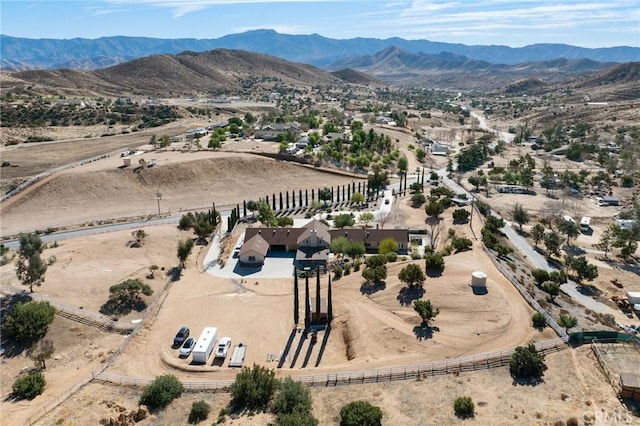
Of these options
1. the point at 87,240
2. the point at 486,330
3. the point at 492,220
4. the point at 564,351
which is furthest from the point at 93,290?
the point at 492,220

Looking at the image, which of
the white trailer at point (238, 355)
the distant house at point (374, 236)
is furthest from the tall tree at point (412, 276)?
the white trailer at point (238, 355)

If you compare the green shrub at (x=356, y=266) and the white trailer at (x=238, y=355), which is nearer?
the white trailer at (x=238, y=355)

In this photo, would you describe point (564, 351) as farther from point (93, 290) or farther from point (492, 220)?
point (93, 290)

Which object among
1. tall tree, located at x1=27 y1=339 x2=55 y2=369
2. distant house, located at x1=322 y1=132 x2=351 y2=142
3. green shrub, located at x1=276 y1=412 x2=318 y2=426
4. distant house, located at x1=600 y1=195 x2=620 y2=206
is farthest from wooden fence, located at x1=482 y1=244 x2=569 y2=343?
distant house, located at x1=322 y1=132 x2=351 y2=142

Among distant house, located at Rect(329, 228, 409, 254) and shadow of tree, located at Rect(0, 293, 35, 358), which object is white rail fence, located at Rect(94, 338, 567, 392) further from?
distant house, located at Rect(329, 228, 409, 254)

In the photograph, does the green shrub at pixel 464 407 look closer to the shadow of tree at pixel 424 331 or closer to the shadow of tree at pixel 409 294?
the shadow of tree at pixel 424 331

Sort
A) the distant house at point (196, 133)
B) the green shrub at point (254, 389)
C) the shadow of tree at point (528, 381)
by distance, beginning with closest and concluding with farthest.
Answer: the green shrub at point (254, 389), the shadow of tree at point (528, 381), the distant house at point (196, 133)
